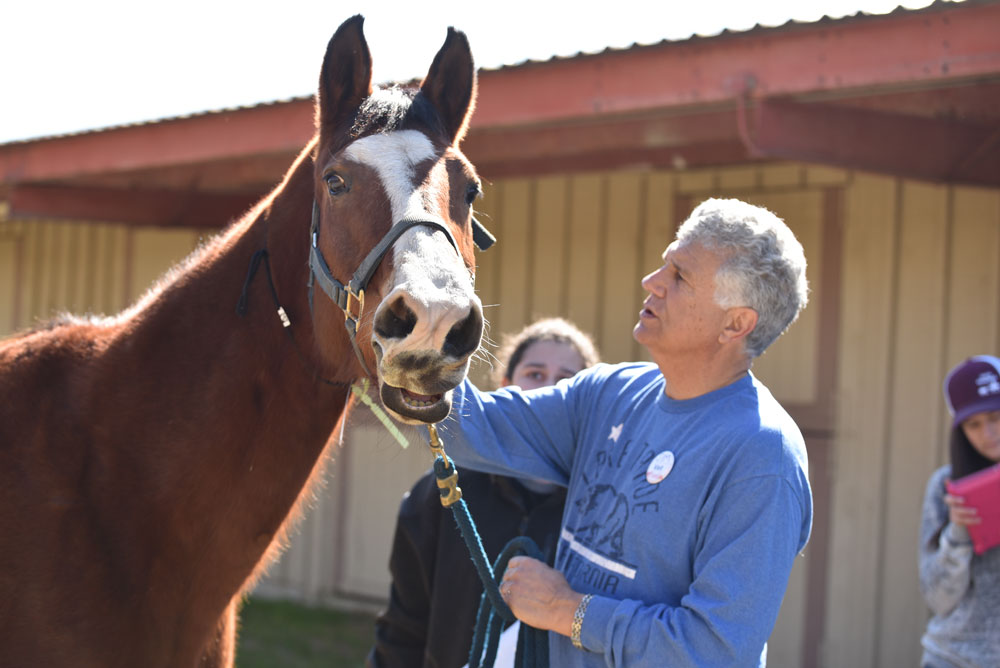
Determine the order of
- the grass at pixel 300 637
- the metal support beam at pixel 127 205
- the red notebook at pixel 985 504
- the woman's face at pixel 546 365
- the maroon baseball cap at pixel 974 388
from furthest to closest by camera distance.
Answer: the metal support beam at pixel 127 205, the grass at pixel 300 637, the maroon baseball cap at pixel 974 388, the red notebook at pixel 985 504, the woman's face at pixel 546 365

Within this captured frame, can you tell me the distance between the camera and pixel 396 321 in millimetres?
1927

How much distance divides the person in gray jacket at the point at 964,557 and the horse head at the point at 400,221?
2129 mm

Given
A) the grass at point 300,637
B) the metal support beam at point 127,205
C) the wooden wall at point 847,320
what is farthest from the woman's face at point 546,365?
the metal support beam at point 127,205

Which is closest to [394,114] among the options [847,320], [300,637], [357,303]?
[357,303]

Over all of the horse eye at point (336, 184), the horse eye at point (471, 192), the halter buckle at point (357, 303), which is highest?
the horse eye at point (471, 192)

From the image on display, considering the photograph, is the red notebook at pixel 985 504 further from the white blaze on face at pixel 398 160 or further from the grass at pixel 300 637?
the grass at pixel 300 637

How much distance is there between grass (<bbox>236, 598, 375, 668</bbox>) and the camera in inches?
244

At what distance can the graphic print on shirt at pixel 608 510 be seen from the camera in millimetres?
2057

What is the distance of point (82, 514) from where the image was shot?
87.5 inches

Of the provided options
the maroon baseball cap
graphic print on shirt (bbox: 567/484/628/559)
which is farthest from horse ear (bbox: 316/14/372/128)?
the maroon baseball cap

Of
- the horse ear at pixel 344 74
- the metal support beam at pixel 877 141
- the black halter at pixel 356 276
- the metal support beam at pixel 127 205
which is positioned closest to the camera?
the black halter at pixel 356 276

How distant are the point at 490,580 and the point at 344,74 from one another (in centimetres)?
132

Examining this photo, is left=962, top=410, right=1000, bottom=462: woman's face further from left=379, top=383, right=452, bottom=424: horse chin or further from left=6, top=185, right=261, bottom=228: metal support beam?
left=6, top=185, right=261, bottom=228: metal support beam

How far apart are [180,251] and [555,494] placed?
6.29 m
